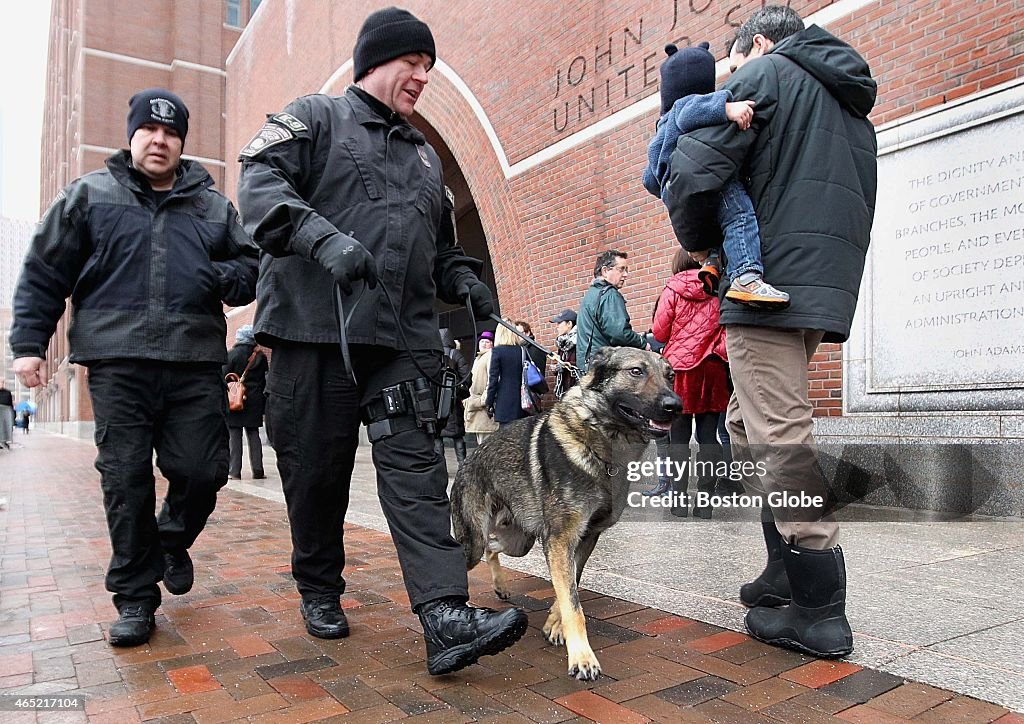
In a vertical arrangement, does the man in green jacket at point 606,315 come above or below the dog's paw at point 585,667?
above

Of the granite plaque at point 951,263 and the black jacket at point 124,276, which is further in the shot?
the granite plaque at point 951,263

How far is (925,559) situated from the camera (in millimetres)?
4184

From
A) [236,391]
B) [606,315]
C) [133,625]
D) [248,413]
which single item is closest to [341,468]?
[133,625]

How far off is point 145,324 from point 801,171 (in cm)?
269

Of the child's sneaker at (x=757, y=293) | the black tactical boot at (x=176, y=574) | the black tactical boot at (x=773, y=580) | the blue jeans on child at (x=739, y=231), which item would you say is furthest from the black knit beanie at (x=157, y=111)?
the black tactical boot at (x=773, y=580)

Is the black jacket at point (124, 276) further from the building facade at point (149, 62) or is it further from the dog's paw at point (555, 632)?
the building facade at point (149, 62)

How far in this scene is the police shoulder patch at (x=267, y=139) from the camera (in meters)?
2.71

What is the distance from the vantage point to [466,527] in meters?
3.41

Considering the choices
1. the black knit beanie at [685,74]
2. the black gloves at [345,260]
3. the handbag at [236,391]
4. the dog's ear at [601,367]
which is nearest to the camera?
the black gloves at [345,260]

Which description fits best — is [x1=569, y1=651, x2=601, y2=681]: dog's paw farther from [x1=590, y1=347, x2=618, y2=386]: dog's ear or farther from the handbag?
the handbag

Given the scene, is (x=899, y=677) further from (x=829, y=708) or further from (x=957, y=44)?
(x=957, y=44)

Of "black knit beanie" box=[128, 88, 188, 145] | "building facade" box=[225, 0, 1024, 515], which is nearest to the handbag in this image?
"building facade" box=[225, 0, 1024, 515]

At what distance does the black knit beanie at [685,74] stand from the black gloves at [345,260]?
1.53 m

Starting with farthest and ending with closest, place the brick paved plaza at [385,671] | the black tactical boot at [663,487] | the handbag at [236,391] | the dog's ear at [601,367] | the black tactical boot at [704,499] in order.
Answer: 1. the handbag at [236,391]
2. the black tactical boot at [704,499]
3. the black tactical boot at [663,487]
4. the dog's ear at [601,367]
5. the brick paved plaza at [385,671]
